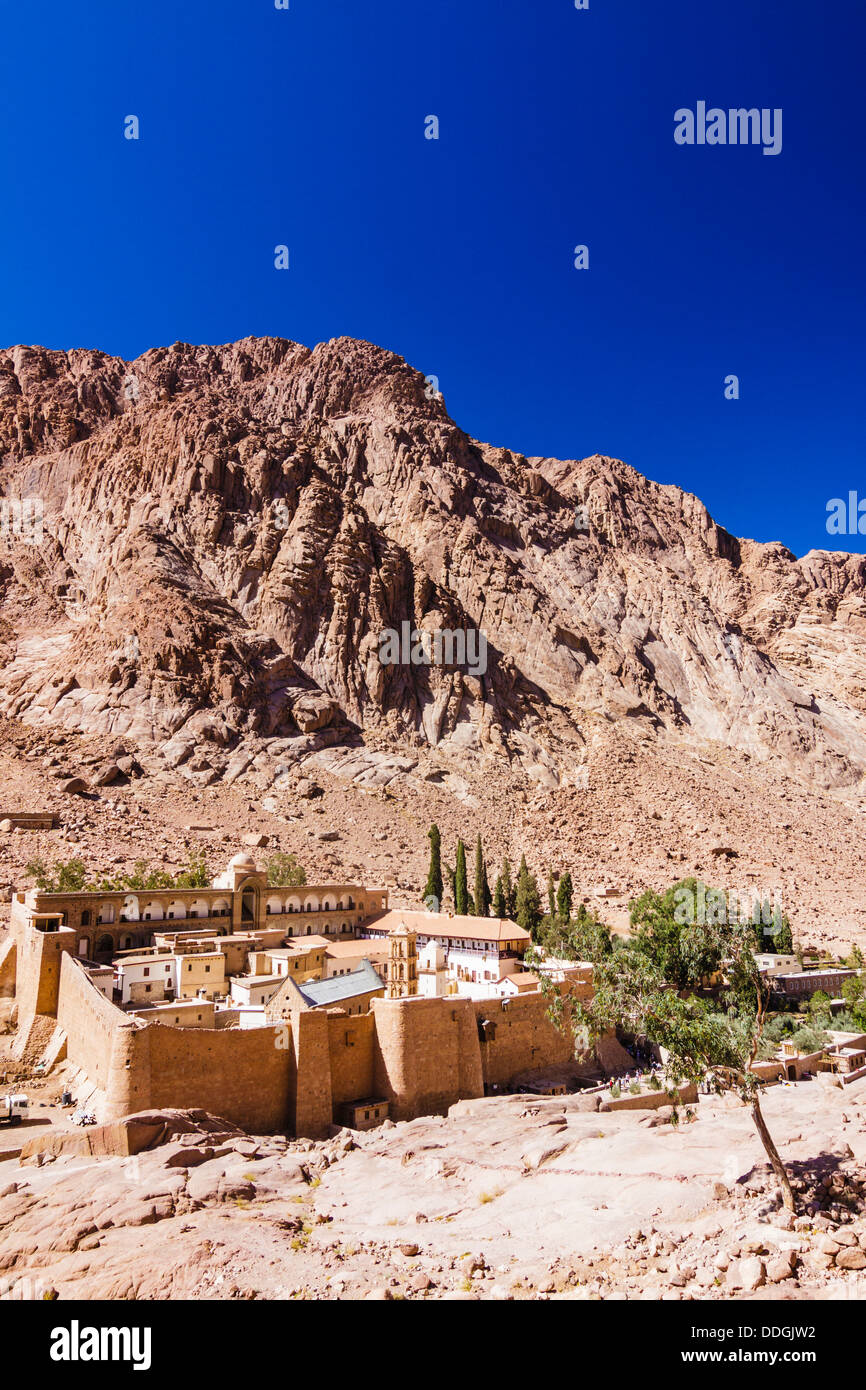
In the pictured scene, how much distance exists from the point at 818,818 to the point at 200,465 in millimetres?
66880

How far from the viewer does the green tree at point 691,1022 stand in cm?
1566

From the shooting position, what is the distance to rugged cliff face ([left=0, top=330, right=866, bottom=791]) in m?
75.1

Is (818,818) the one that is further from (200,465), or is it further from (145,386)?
(145,386)

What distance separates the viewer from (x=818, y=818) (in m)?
74.3

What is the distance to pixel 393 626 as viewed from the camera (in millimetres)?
86812

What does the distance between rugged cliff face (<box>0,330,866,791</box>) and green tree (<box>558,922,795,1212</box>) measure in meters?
53.2

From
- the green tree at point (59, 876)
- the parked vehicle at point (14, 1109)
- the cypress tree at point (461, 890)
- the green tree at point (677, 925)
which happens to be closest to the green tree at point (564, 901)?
the green tree at point (677, 925)

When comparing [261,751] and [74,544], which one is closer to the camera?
[261,751]

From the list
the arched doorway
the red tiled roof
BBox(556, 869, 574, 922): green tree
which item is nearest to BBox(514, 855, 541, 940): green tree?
BBox(556, 869, 574, 922): green tree

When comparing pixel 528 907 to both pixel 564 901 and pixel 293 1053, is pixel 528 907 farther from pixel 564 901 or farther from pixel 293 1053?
pixel 293 1053

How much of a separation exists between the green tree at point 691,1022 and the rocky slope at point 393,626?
4140 cm

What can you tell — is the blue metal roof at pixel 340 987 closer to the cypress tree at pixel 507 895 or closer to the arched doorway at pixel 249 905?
the arched doorway at pixel 249 905

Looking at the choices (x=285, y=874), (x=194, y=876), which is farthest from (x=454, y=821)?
(x=194, y=876)
